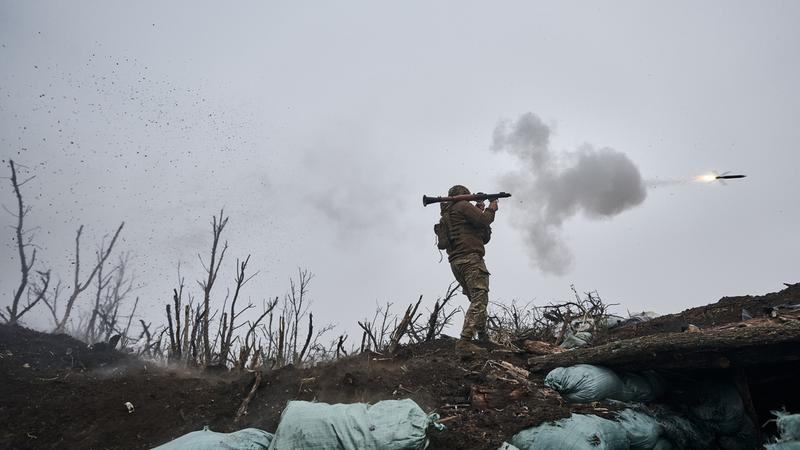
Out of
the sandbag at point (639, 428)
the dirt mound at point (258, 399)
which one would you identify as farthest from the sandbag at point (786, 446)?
the dirt mound at point (258, 399)

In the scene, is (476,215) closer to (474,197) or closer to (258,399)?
(474,197)

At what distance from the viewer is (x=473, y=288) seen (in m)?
5.55

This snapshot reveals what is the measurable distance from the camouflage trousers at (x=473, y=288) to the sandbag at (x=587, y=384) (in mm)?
1485

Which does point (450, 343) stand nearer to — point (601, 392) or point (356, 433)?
point (601, 392)

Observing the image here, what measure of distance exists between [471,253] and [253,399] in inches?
120

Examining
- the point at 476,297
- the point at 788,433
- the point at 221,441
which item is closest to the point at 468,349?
the point at 476,297

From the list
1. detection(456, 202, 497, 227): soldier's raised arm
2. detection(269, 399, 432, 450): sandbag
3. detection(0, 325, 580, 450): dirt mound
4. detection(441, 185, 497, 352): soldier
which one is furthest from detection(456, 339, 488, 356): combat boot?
detection(269, 399, 432, 450): sandbag

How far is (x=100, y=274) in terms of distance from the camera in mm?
14781

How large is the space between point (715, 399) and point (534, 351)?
1680 mm

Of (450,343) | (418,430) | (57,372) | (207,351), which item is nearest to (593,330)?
(450,343)

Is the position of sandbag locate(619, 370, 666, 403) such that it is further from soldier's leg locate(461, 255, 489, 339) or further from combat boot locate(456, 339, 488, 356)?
soldier's leg locate(461, 255, 489, 339)

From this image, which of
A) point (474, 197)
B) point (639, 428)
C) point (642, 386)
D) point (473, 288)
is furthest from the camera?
point (474, 197)

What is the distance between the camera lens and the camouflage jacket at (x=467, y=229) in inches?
228

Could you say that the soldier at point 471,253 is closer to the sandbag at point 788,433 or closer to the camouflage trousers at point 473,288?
the camouflage trousers at point 473,288
